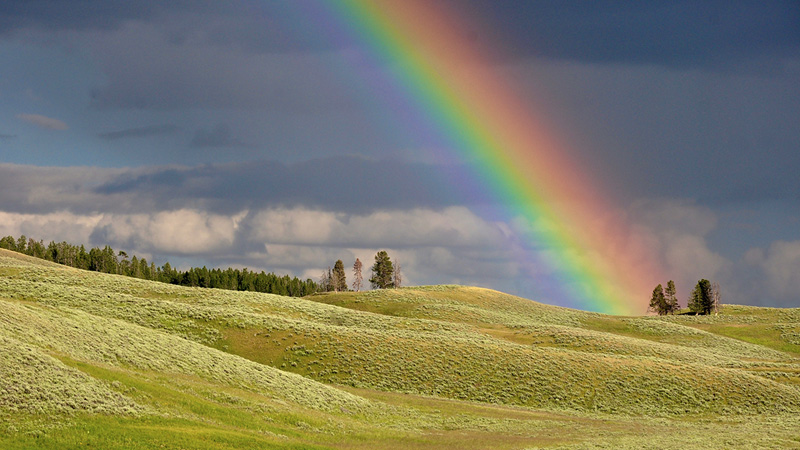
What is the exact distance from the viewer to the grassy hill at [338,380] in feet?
113

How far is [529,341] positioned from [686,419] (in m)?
26.6

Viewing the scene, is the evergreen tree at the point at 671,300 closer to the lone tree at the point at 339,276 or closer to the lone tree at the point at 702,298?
the lone tree at the point at 702,298

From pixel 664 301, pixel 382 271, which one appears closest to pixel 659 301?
pixel 664 301

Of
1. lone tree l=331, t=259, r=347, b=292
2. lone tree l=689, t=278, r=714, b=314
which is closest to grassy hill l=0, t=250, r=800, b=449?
lone tree l=689, t=278, r=714, b=314

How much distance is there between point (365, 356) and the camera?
6806cm

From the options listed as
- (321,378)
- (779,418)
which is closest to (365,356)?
(321,378)

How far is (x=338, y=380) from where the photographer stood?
63188 mm

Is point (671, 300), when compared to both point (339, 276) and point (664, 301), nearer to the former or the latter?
point (664, 301)

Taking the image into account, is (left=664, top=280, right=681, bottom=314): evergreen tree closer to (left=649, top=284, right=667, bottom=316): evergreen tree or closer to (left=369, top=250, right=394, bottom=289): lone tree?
(left=649, top=284, right=667, bottom=316): evergreen tree

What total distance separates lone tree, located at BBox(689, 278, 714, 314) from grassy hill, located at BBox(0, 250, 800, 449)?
153ft

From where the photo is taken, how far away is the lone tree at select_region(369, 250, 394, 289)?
172 metres

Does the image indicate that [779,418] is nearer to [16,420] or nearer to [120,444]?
[120,444]

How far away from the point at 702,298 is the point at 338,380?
398 ft

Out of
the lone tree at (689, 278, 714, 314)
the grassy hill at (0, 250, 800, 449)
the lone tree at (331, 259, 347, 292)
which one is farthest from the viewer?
the lone tree at (331, 259, 347, 292)
